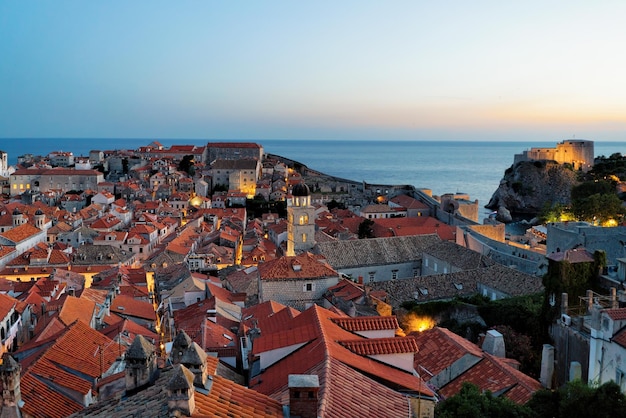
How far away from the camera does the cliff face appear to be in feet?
222

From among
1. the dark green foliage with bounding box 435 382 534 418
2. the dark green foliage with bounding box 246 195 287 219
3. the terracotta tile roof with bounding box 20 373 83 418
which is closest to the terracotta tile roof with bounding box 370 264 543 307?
A: the dark green foliage with bounding box 435 382 534 418

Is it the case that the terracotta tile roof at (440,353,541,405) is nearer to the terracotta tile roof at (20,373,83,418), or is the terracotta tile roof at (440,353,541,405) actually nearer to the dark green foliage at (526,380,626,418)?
the dark green foliage at (526,380,626,418)

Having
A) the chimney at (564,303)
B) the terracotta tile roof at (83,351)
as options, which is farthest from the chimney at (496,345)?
the terracotta tile roof at (83,351)

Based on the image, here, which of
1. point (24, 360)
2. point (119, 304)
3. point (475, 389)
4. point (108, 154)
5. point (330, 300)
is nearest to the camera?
point (475, 389)

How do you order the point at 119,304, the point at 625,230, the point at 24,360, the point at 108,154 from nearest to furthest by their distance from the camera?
the point at 24,360 → the point at 119,304 → the point at 625,230 → the point at 108,154

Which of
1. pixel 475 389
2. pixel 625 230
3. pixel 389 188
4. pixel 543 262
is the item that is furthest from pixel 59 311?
pixel 389 188

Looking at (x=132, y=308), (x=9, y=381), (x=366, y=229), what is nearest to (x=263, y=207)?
(x=366, y=229)

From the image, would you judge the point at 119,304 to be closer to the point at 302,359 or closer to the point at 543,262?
the point at 302,359

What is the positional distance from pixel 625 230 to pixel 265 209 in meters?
42.1

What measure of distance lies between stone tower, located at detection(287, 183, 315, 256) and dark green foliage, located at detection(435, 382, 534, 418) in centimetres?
2059

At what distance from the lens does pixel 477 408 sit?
843 cm

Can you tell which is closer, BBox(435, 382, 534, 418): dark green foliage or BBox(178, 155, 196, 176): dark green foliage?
BBox(435, 382, 534, 418): dark green foliage

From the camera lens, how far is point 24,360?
45.0 ft

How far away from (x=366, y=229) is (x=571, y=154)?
151ft
